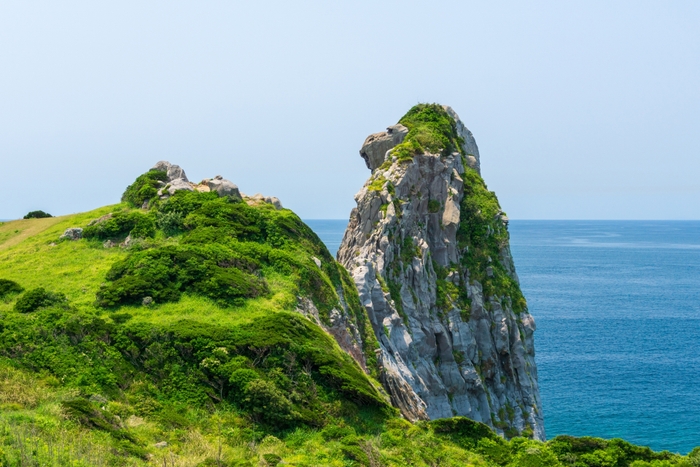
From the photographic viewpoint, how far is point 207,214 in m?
43.2

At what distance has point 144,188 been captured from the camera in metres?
48.9

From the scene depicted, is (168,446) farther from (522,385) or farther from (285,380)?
(522,385)

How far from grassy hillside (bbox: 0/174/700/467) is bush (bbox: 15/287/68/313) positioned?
0.07 meters

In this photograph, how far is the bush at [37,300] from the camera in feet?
100

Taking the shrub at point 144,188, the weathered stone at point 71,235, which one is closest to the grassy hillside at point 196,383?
the weathered stone at point 71,235

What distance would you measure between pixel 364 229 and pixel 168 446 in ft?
118

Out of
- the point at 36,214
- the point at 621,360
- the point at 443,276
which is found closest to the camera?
the point at 36,214

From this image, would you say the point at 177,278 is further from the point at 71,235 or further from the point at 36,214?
the point at 36,214

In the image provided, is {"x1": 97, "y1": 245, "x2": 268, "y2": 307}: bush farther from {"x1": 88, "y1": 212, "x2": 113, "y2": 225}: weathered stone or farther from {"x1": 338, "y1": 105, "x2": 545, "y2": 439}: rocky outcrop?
{"x1": 338, "y1": 105, "x2": 545, "y2": 439}: rocky outcrop

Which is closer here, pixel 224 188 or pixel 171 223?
pixel 171 223

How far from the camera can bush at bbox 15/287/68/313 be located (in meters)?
30.6

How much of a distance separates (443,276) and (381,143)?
15.8 m

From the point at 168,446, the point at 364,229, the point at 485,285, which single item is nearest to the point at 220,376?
the point at 168,446

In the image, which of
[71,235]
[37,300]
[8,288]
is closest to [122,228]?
[71,235]
